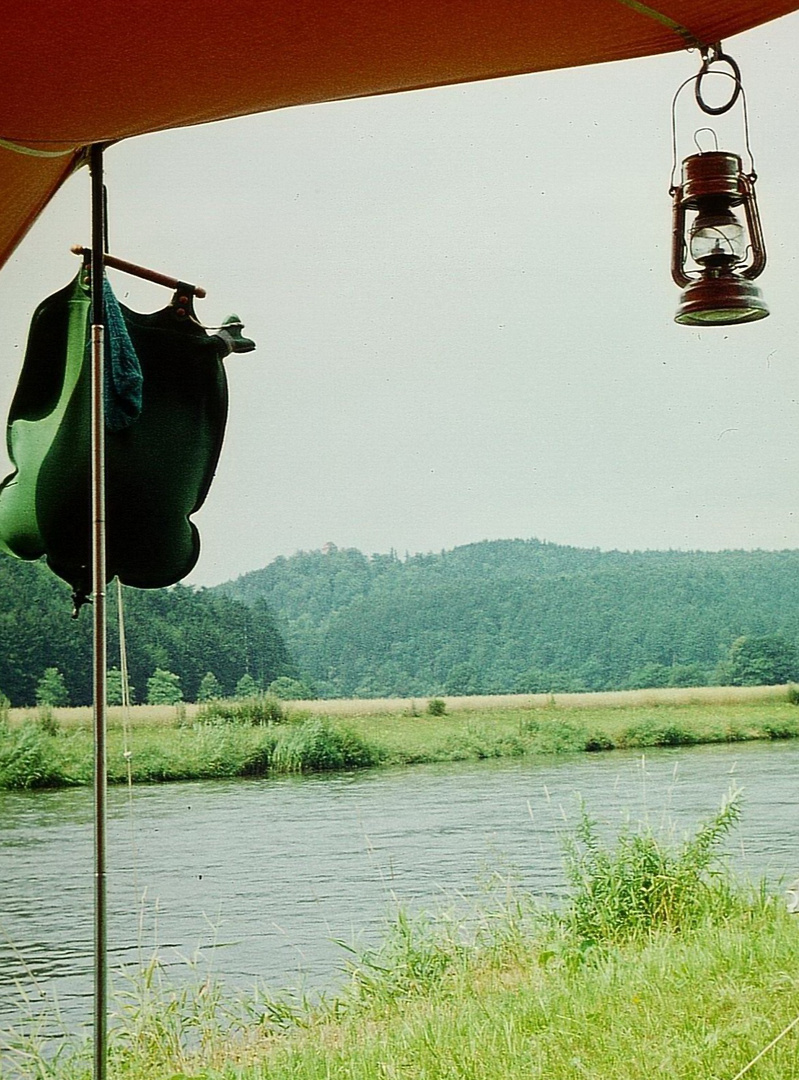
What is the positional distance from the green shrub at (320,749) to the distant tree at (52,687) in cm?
75

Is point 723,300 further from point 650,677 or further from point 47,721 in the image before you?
point 650,677

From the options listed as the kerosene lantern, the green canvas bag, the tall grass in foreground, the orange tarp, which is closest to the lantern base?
the kerosene lantern

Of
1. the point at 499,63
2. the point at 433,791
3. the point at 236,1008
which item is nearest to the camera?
the point at 499,63

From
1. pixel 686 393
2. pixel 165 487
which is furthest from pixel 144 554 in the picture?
pixel 686 393

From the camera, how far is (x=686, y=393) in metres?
4.77

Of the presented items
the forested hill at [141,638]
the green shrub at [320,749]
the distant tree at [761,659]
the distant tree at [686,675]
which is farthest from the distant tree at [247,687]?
the distant tree at [761,659]

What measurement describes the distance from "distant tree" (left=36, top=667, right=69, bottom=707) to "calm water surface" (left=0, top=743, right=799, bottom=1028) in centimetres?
31

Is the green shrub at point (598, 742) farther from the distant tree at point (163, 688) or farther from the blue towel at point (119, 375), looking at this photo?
the blue towel at point (119, 375)

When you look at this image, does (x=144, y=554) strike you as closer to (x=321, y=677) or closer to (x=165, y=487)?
(x=165, y=487)

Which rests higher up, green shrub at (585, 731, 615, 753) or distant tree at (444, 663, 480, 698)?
distant tree at (444, 663, 480, 698)

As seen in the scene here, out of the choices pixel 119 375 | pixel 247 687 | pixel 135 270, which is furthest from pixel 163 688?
pixel 119 375

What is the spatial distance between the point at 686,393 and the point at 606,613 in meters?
0.90

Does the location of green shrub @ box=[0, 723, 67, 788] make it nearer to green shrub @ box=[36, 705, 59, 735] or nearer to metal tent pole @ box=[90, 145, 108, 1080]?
green shrub @ box=[36, 705, 59, 735]

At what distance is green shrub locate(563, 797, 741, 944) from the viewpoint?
377 cm
